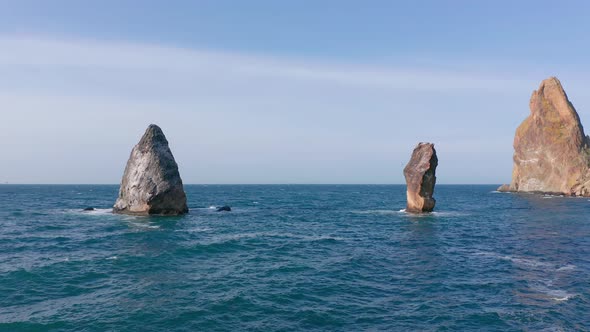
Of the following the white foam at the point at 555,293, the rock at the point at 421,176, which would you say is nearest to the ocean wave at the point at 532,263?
the white foam at the point at 555,293

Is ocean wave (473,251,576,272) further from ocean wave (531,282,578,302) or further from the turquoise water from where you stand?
ocean wave (531,282,578,302)

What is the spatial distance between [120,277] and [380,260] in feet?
59.7

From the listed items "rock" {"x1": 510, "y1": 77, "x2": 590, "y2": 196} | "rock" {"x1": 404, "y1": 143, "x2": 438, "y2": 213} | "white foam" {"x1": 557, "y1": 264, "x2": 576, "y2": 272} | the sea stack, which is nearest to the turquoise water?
"white foam" {"x1": 557, "y1": 264, "x2": 576, "y2": 272}

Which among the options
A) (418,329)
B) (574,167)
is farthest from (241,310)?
(574,167)

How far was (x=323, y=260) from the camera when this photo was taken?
32.4 metres

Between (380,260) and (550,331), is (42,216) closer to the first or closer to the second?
(380,260)

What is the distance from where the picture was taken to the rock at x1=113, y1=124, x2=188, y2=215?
58.4m

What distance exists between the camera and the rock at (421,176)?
62312 millimetres

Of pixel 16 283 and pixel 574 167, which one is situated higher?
pixel 574 167

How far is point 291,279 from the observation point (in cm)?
2653

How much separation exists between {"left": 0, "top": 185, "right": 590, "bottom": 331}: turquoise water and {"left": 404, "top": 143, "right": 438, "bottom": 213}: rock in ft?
48.3

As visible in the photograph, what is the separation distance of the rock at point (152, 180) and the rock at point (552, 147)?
115015 millimetres

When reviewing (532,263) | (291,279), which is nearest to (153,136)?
(291,279)

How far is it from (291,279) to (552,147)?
134697 millimetres
